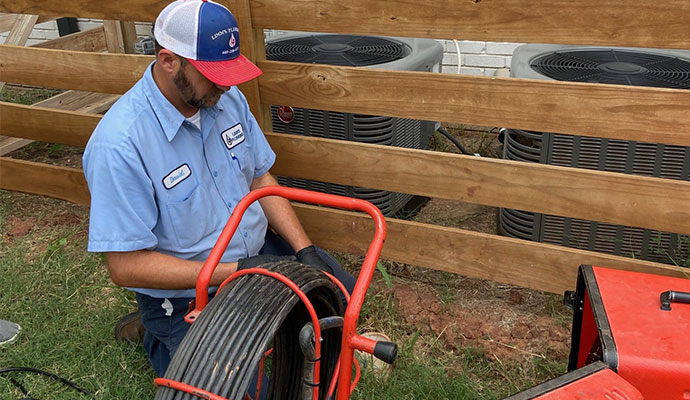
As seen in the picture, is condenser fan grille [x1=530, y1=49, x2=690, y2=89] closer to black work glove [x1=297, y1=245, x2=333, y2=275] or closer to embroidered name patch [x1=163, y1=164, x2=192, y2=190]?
black work glove [x1=297, y1=245, x2=333, y2=275]

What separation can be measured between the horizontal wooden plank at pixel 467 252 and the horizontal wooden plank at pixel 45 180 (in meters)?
1.33

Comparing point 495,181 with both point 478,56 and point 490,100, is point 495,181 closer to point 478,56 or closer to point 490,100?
point 490,100

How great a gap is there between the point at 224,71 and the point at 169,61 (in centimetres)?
18

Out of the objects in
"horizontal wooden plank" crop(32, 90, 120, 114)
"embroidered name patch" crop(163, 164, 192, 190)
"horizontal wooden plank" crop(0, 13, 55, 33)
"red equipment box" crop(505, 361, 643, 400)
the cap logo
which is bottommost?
"horizontal wooden plank" crop(32, 90, 120, 114)

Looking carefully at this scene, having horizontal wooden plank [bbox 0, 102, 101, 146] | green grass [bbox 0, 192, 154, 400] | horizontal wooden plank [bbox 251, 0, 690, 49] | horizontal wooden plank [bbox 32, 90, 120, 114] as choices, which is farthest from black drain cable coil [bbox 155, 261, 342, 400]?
horizontal wooden plank [bbox 32, 90, 120, 114]

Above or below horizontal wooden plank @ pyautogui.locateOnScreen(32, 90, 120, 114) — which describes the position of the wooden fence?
above

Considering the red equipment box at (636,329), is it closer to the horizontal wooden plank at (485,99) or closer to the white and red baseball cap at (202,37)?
the horizontal wooden plank at (485,99)

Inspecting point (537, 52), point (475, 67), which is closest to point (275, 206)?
point (537, 52)

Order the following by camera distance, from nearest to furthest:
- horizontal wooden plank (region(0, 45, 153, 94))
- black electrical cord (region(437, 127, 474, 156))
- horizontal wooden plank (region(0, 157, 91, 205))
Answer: horizontal wooden plank (region(0, 45, 153, 94))
horizontal wooden plank (region(0, 157, 91, 205))
black electrical cord (region(437, 127, 474, 156))

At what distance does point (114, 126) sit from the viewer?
6.61 ft

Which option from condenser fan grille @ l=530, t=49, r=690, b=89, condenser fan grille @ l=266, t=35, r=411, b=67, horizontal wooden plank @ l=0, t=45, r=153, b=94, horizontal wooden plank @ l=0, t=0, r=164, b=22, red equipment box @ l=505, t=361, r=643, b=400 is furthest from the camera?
condenser fan grille @ l=266, t=35, r=411, b=67

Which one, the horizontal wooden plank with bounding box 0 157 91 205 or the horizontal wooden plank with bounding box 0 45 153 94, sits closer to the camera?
the horizontal wooden plank with bounding box 0 45 153 94

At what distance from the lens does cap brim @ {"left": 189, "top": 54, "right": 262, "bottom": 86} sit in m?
1.91

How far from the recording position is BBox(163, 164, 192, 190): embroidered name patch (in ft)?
6.84
